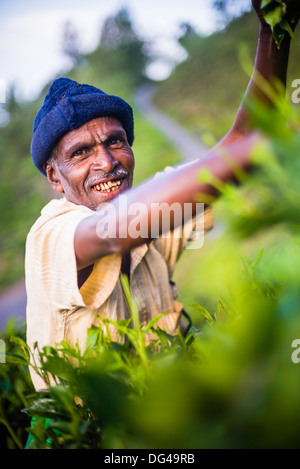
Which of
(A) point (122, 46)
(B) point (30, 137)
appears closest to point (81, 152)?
(B) point (30, 137)

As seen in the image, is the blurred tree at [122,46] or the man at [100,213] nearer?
the man at [100,213]

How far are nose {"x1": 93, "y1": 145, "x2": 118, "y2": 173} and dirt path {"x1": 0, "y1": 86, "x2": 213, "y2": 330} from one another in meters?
0.47

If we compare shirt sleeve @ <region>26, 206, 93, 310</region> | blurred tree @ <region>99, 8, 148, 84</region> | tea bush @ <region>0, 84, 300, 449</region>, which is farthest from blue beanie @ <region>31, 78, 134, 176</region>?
blurred tree @ <region>99, 8, 148, 84</region>

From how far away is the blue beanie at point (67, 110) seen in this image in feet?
4.26

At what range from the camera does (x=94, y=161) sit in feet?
4.51

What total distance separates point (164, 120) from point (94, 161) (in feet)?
67.2

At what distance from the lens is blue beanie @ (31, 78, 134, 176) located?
1300 mm

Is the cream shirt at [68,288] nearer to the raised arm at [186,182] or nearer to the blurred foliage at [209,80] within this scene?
the raised arm at [186,182]

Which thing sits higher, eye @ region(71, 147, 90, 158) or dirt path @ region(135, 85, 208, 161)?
dirt path @ region(135, 85, 208, 161)

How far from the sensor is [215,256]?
1.34 feet

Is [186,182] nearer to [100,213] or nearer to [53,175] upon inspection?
[100,213]

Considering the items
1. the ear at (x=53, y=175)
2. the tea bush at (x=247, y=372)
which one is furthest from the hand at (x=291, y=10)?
the ear at (x=53, y=175)

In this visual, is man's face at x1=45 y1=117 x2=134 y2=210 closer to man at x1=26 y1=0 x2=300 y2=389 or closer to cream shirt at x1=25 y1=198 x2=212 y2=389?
man at x1=26 y1=0 x2=300 y2=389

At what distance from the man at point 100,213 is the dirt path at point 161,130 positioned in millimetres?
505
